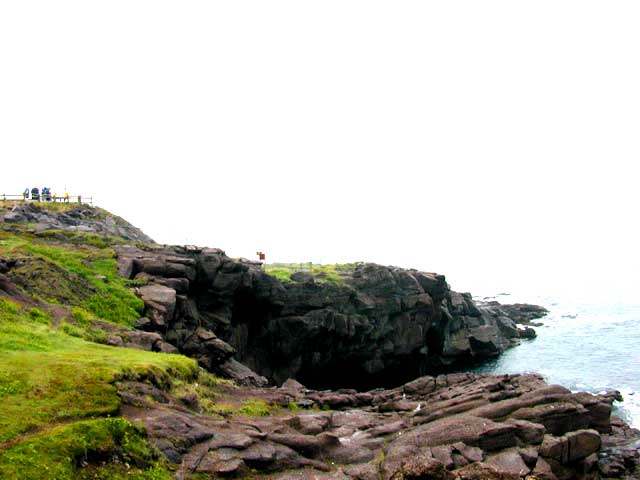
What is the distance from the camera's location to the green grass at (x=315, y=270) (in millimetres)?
71181

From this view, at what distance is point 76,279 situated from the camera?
40.0 m

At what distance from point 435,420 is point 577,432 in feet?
25.7

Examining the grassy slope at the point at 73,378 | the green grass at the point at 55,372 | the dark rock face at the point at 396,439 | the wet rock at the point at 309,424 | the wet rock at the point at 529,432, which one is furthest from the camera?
the wet rock at the point at 529,432

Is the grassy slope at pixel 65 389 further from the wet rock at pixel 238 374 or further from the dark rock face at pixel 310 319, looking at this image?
the wet rock at pixel 238 374

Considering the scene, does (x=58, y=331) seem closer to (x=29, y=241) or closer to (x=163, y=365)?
(x=163, y=365)

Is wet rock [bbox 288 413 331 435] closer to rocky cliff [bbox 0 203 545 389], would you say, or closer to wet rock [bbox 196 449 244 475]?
wet rock [bbox 196 449 244 475]

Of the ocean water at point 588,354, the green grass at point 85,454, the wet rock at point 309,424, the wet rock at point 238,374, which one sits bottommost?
the ocean water at point 588,354

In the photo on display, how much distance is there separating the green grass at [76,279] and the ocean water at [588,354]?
4508 cm

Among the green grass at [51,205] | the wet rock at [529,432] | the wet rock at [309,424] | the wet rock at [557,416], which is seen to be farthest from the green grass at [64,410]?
the green grass at [51,205]

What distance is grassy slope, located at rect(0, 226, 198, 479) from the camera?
16.1 m

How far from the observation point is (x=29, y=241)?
157 feet

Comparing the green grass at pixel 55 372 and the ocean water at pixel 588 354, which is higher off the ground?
the green grass at pixel 55 372

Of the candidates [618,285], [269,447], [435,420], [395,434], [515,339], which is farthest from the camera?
[618,285]

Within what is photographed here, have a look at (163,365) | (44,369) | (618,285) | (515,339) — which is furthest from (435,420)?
(618,285)
